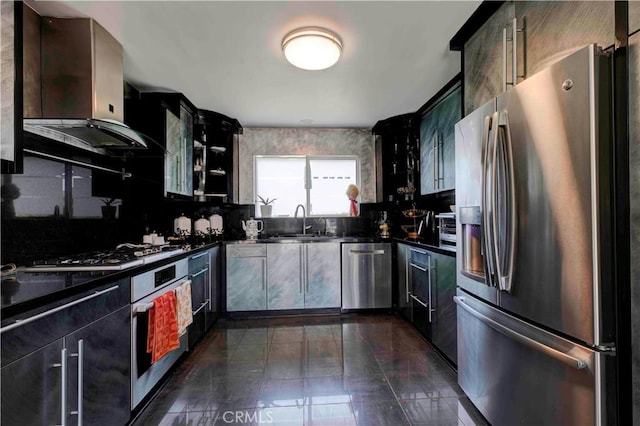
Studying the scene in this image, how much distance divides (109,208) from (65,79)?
1.00m

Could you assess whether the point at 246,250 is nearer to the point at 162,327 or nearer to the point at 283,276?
the point at 283,276

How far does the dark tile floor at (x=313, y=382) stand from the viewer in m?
1.73

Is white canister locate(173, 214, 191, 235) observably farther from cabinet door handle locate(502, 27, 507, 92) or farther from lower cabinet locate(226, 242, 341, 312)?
cabinet door handle locate(502, 27, 507, 92)

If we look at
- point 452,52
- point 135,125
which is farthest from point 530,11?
point 135,125

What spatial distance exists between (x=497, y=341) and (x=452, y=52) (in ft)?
6.59

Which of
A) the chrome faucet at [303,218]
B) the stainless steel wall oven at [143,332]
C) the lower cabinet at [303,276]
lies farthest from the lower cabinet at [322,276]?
the stainless steel wall oven at [143,332]

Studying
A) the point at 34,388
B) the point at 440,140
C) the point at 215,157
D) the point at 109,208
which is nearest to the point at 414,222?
the point at 440,140

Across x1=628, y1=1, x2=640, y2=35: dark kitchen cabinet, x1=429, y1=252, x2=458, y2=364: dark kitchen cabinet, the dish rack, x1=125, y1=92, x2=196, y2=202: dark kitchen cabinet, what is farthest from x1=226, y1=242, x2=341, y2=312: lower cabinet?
x1=628, y1=1, x2=640, y2=35: dark kitchen cabinet

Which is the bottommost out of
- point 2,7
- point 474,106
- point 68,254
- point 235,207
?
point 68,254

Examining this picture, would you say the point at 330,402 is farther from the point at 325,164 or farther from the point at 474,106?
the point at 325,164

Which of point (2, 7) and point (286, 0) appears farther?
point (286, 0)

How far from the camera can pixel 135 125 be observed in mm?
2586

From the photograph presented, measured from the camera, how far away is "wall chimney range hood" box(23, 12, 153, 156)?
5.34 ft

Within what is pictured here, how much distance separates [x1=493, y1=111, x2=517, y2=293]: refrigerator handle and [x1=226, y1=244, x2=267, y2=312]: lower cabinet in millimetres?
2653
